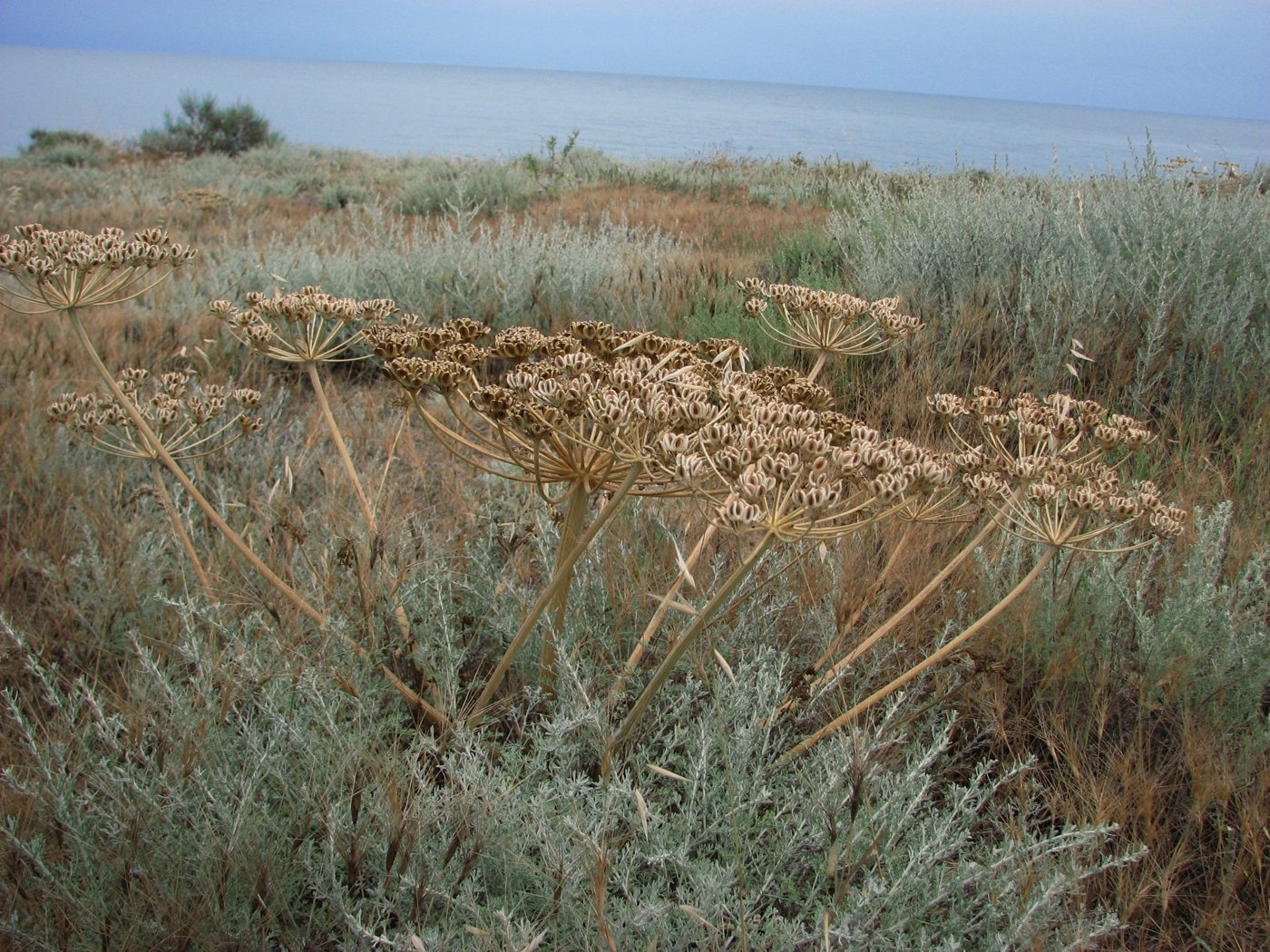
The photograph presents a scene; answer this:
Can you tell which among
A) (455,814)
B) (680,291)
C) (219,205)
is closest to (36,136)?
(219,205)

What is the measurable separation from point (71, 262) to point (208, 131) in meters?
22.3

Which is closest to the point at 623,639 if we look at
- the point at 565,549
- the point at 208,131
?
the point at 565,549

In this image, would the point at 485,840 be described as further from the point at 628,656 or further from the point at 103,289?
the point at 103,289

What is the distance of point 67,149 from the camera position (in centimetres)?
1722

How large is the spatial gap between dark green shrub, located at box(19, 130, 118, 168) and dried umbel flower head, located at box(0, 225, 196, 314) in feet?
61.5

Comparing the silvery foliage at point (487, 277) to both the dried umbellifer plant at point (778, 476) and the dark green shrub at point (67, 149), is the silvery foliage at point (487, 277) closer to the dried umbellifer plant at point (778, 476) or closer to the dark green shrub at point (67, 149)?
the dried umbellifer plant at point (778, 476)

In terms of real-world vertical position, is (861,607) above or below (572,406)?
below

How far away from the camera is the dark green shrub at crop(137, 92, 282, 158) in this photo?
19.5 m

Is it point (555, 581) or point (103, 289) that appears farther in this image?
point (103, 289)

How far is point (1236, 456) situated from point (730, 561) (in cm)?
243

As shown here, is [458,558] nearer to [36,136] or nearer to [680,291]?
[680,291]

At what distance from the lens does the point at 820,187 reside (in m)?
12.0

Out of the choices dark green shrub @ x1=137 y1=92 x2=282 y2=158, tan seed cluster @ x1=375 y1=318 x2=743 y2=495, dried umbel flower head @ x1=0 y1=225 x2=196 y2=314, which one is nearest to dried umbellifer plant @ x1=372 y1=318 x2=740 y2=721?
tan seed cluster @ x1=375 y1=318 x2=743 y2=495

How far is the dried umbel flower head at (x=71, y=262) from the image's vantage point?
70.9 inches
